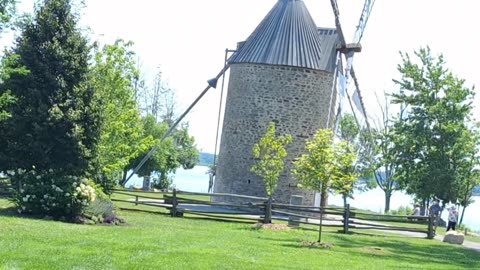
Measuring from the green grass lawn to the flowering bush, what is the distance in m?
0.74

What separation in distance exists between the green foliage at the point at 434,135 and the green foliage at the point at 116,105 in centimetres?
1633

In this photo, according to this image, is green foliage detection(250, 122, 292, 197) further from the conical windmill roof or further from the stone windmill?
the conical windmill roof

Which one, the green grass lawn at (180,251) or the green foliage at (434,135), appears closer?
the green grass lawn at (180,251)

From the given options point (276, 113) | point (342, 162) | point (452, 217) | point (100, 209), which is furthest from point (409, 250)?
point (276, 113)

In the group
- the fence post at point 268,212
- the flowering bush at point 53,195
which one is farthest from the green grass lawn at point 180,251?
the fence post at point 268,212

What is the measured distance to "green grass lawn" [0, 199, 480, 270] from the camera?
456 inches

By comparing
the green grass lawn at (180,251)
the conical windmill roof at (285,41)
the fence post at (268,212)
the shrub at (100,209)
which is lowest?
the green grass lawn at (180,251)

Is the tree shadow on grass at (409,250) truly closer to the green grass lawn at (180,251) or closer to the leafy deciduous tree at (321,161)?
the green grass lawn at (180,251)

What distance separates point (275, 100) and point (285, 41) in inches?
128

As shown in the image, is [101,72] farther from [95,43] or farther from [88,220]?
[88,220]

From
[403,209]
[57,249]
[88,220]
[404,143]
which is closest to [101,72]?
[88,220]

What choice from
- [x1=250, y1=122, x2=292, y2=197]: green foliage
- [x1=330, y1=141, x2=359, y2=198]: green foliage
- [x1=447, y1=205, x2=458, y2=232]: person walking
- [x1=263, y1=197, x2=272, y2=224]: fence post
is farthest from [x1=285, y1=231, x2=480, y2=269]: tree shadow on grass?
[x1=250, y1=122, x2=292, y2=197]: green foliage

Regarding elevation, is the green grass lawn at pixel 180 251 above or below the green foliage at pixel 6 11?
below

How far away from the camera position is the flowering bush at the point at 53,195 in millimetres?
18469
